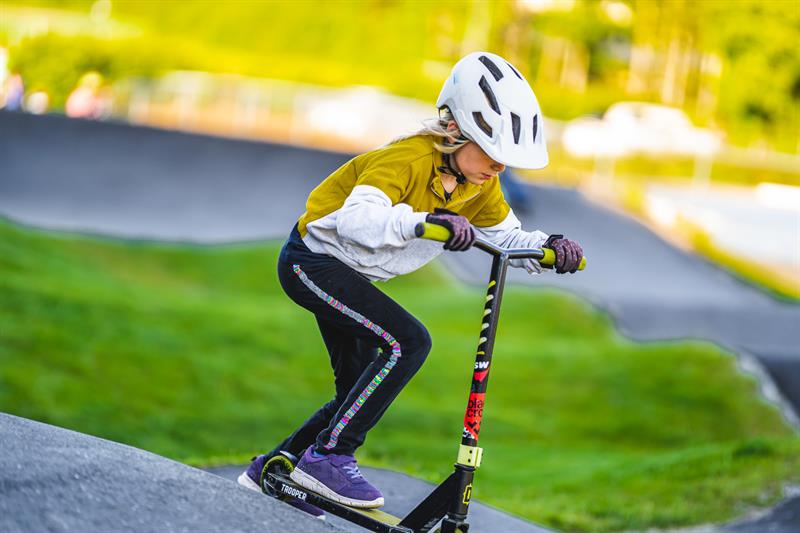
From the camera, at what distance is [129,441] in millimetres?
9477

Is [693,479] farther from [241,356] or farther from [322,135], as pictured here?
[322,135]

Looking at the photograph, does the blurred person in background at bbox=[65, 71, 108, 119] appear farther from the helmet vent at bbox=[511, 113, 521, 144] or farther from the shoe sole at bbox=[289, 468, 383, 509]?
the helmet vent at bbox=[511, 113, 521, 144]

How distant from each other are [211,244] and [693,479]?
12928 mm

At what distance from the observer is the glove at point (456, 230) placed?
3.81 meters

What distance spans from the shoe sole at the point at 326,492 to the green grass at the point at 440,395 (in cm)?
317

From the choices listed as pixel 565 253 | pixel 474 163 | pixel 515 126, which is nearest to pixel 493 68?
pixel 515 126

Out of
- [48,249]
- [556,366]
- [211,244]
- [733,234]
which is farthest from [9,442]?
[733,234]

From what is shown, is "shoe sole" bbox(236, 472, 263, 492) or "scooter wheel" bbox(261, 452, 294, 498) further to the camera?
"shoe sole" bbox(236, 472, 263, 492)

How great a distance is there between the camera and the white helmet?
4098 millimetres

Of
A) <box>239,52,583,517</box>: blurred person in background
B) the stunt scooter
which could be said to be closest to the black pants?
<box>239,52,583,517</box>: blurred person in background

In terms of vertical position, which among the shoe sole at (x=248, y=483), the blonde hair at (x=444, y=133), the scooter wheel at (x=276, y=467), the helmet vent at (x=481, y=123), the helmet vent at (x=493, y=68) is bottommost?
the shoe sole at (x=248, y=483)

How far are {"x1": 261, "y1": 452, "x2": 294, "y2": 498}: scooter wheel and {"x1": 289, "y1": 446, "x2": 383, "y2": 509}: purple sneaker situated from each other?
0.27m

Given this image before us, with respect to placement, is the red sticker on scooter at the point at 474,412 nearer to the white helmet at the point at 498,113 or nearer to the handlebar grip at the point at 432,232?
the handlebar grip at the point at 432,232

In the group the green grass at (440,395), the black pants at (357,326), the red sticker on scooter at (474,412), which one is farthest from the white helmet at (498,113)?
the green grass at (440,395)
